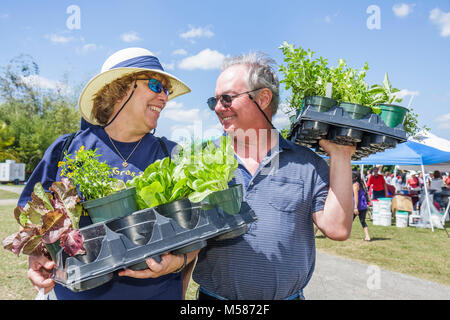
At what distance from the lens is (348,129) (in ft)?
5.77

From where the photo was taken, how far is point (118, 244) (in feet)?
4.47

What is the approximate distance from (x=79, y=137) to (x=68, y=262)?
994 mm

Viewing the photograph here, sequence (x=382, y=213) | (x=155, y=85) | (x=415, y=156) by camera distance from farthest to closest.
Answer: (x=382, y=213) → (x=415, y=156) → (x=155, y=85)

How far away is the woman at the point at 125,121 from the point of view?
1.99m

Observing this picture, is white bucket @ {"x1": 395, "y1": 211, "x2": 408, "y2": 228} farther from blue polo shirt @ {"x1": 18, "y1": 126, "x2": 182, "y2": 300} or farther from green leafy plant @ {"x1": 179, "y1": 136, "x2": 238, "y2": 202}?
green leafy plant @ {"x1": 179, "y1": 136, "x2": 238, "y2": 202}

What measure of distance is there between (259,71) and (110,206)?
1388 millimetres

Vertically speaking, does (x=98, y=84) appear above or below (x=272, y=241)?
above

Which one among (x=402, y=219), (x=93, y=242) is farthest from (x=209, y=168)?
(x=402, y=219)

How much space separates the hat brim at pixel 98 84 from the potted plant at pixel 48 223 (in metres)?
0.90

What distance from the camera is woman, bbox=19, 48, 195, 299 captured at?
1.99 m

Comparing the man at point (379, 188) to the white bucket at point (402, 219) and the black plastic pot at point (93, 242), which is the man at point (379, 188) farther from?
the black plastic pot at point (93, 242)

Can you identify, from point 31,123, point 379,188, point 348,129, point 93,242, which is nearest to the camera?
point 93,242

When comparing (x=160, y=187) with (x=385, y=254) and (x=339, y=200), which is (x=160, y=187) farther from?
(x=385, y=254)
